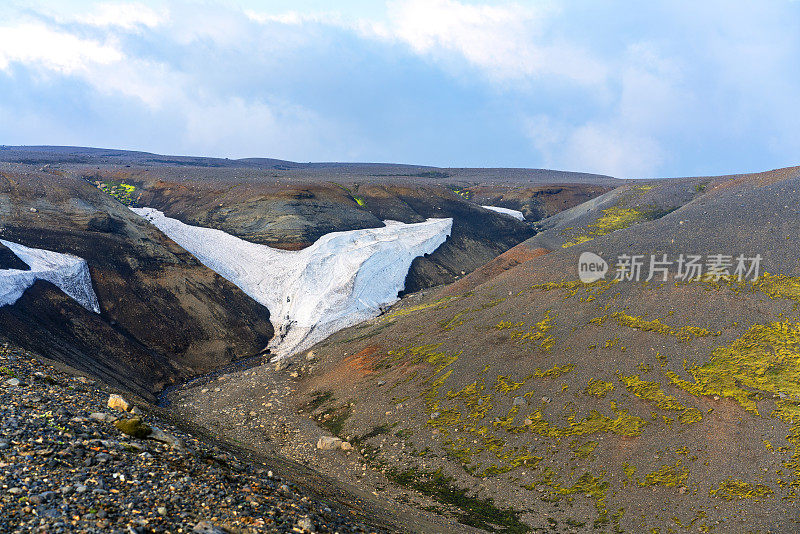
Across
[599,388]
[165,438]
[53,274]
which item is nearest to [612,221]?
[599,388]

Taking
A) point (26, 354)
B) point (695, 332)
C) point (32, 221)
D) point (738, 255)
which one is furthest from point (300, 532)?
point (32, 221)

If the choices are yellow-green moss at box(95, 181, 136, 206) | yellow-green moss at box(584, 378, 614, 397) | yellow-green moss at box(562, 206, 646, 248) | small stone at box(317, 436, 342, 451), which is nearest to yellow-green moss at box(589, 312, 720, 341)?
yellow-green moss at box(584, 378, 614, 397)

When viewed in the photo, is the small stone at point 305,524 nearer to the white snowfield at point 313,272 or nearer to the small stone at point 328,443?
the small stone at point 328,443

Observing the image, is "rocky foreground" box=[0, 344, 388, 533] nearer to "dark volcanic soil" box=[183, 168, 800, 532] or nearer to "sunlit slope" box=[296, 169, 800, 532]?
"dark volcanic soil" box=[183, 168, 800, 532]

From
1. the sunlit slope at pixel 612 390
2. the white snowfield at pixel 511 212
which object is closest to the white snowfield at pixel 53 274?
the sunlit slope at pixel 612 390

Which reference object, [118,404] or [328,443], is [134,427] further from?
[328,443]

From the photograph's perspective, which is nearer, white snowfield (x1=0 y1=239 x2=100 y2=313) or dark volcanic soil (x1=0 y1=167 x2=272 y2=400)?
dark volcanic soil (x1=0 y1=167 x2=272 y2=400)
